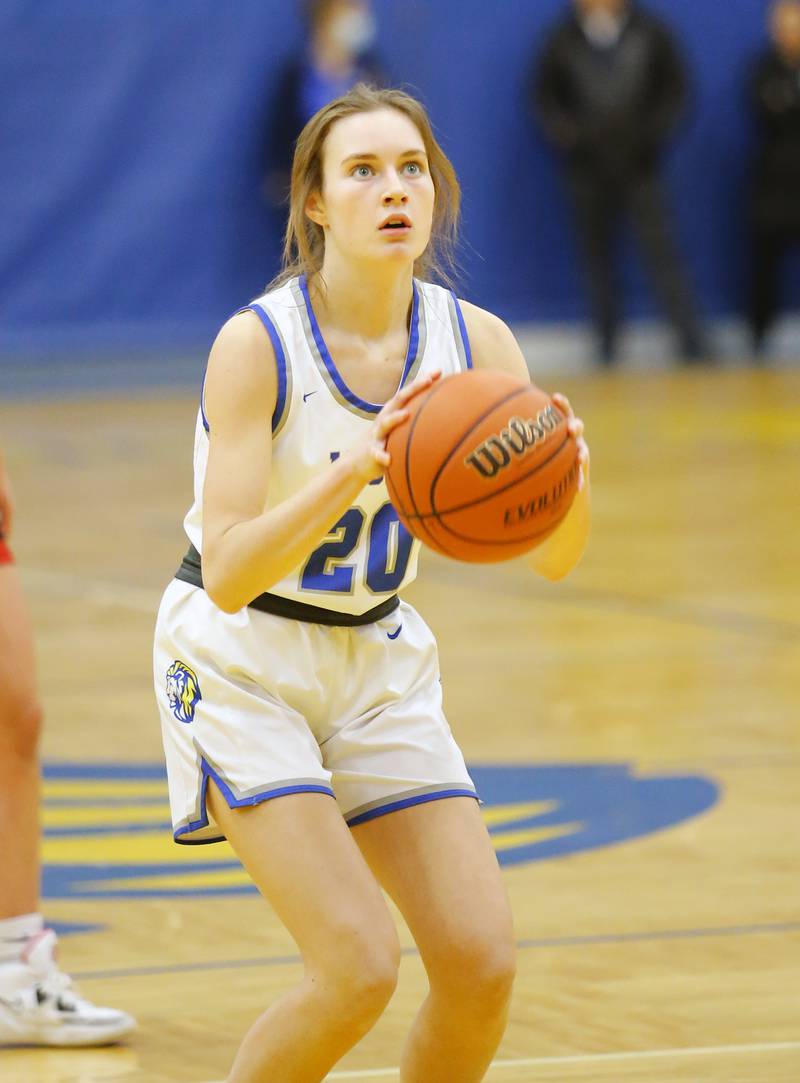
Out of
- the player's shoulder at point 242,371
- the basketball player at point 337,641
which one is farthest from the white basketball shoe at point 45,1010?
the player's shoulder at point 242,371

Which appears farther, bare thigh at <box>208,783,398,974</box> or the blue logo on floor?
the blue logo on floor

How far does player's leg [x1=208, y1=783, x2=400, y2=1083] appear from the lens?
291cm

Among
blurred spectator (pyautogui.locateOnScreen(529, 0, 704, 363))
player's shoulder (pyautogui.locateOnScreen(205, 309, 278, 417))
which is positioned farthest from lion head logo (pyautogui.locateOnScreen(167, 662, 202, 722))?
blurred spectator (pyautogui.locateOnScreen(529, 0, 704, 363))

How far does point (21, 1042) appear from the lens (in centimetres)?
381

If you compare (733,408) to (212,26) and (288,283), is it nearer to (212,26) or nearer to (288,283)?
(212,26)

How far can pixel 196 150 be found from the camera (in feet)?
51.2

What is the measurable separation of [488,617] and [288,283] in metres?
4.54

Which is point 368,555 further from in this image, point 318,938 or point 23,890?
point 23,890

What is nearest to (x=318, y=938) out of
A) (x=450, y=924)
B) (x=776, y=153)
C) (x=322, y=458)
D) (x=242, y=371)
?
(x=450, y=924)

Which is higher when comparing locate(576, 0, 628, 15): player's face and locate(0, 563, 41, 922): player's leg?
locate(576, 0, 628, 15): player's face

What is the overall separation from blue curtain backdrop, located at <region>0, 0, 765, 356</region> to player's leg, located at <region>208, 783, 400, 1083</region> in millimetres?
11825

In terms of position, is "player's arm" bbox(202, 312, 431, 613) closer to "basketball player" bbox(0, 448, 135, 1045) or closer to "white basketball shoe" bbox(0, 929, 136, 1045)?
"basketball player" bbox(0, 448, 135, 1045)

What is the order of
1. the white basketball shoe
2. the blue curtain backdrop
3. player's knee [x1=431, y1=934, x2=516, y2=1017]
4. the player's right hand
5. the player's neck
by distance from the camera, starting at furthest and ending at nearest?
the blue curtain backdrop
the white basketball shoe
the player's neck
player's knee [x1=431, y1=934, x2=516, y2=1017]
the player's right hand

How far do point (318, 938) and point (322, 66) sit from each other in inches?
508
